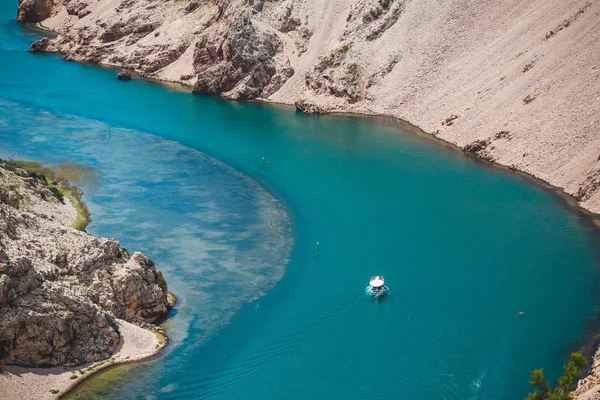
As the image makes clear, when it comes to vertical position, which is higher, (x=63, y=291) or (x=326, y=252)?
(x=326, y=252)

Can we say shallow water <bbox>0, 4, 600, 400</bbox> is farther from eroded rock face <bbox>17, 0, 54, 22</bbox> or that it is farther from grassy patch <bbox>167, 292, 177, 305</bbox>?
eroded rock face <bbox>17, 0, 54, 22</bbox>

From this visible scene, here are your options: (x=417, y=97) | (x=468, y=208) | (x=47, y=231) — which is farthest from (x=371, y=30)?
(x=47, y=231)

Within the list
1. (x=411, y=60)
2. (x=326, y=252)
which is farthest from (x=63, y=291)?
(x=411, y=60)

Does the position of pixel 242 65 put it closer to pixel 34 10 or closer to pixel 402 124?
pixel 402 124

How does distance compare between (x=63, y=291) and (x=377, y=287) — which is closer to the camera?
(x=63, y=291)

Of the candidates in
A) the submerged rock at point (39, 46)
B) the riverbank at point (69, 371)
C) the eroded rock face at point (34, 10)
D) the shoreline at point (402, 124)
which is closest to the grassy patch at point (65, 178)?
the riverbank at point (69, 371)

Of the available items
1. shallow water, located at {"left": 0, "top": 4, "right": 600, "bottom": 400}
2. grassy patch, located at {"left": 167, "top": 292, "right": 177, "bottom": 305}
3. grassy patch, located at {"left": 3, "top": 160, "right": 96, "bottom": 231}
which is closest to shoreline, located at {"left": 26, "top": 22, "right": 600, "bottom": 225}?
shallow water, located at {"left": 0, "top": 4, "right": 600, "bottom": 400}

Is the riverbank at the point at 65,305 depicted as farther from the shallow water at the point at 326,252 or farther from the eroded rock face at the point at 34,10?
the eroded rock face at the point at 34,10

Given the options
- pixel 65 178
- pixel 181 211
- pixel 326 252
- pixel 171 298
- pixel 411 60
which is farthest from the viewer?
pixel 411 60
